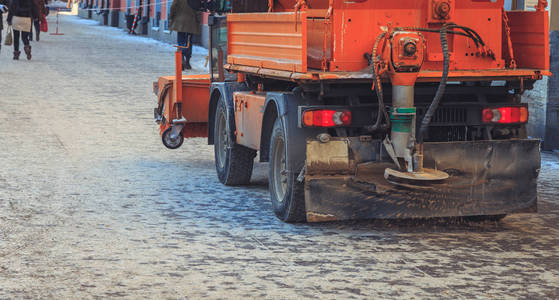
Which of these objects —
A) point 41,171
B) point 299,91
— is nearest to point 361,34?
point 299,91

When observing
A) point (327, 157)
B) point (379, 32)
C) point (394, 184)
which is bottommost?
point (394, 184)

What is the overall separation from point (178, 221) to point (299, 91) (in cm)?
138

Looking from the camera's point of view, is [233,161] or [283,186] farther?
[233,161]

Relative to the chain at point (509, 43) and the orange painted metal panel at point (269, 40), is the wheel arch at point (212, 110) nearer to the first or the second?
the orange painted metal panel at point (269, 40)

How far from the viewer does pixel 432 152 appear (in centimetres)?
752

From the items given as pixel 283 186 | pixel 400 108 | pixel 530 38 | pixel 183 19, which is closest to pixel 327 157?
pixel 400 108

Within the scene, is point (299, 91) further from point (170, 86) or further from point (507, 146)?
point (170, 86)

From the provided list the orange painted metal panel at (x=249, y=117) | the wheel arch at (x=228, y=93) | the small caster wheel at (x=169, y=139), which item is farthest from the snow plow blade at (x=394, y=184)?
the small caster wheel at (x=169, y=139)

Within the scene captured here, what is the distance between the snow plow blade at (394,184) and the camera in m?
7.43

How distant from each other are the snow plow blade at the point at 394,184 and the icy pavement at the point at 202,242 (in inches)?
7.5

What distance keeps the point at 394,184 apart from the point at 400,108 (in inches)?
21.2

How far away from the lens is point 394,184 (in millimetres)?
7402

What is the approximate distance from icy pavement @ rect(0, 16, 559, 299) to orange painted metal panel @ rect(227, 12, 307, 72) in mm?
1221

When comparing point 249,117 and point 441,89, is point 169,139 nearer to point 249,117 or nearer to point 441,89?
point 249,117
